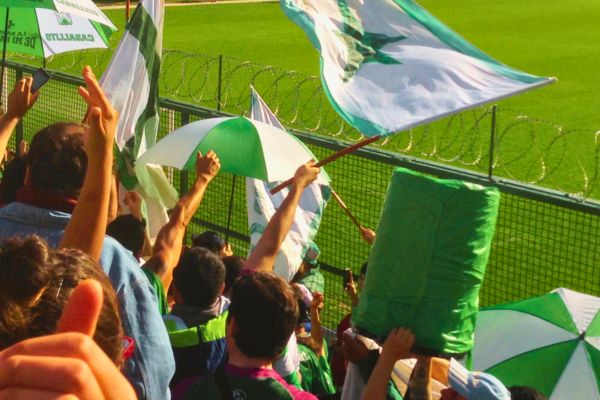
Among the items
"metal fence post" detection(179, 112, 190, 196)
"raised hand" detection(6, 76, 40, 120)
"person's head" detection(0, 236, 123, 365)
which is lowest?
"metal fence post" detection(179, 112, 190, 196)

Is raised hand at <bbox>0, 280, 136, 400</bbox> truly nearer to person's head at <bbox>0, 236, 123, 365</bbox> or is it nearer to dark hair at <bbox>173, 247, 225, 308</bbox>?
person's head at <bbox>0, 236, 123, 365</bbox>

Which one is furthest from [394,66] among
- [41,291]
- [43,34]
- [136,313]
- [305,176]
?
[43,34]

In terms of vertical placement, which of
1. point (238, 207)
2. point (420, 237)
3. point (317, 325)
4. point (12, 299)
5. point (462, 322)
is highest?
point (12, 299)

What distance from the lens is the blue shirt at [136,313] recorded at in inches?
134

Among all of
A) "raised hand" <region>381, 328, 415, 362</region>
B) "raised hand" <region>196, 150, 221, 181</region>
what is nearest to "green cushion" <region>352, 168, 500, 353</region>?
"raised hand" <region>381, 328, 415, 362</region>

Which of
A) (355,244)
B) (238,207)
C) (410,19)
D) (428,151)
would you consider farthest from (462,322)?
(428,151)

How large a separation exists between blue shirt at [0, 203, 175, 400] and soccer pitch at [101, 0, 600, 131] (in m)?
14.9

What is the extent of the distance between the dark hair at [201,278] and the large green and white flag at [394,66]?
Result: 921 millimetres

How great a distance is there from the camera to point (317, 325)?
597cm

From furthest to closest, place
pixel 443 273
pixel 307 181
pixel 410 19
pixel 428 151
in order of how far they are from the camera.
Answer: pixel 428 151 < pixel 410 19 < pixel 307 181 < pixel 443 273

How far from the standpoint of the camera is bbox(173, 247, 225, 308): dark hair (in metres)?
4.70

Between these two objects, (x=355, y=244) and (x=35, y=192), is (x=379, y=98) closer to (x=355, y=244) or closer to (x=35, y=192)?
(x=35, y=192)

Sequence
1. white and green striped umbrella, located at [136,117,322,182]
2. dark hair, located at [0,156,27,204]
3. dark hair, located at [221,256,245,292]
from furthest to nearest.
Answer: white and green striped umbrella, located at [136,117,322,182]
dark hair, located at [221,256,245,292]
dark hair, located at [0,156,27,204]

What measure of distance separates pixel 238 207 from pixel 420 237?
6.47 metres
